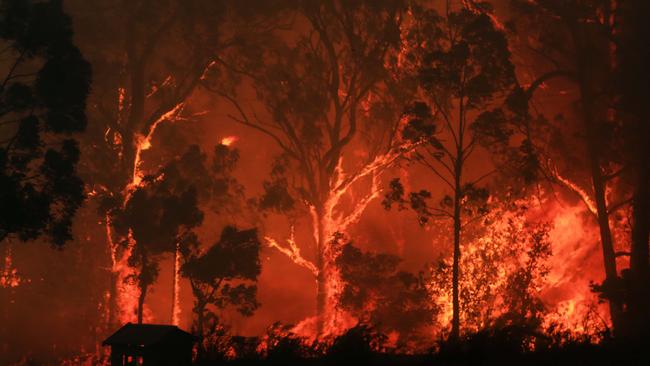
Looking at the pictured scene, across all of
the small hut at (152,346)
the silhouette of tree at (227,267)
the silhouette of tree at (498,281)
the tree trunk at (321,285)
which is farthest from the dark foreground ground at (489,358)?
the tree trunk at (321,285)

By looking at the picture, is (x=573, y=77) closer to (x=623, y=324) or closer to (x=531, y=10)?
(x=531, y=10)

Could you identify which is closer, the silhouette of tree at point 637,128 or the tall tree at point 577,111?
the silhouette of tree at point 637,128

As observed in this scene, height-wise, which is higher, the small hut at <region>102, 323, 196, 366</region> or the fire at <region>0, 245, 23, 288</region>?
the fire at <region>0, 245, 23, 288</region>

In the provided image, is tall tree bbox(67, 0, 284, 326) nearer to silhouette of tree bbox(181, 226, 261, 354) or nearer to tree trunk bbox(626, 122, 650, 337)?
silhouette of tree bbox(181, 226, 261, 354)

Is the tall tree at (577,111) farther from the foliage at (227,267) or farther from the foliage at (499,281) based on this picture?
the foliage at (227,267)

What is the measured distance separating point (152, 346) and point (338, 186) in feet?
65.9

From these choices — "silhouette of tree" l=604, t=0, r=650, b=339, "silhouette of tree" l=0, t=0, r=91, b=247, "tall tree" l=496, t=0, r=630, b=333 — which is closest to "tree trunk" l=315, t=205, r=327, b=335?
"tall tree" l=496, t=0, r=630, b=333

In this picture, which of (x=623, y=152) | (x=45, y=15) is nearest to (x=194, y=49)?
(x=45, y=15)

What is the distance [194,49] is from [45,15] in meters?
15.2

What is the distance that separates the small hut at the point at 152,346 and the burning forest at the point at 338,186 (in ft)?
0.16

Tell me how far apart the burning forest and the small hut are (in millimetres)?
49

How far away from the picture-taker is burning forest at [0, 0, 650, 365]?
21.1 metres

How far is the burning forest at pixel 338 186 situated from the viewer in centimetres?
2114

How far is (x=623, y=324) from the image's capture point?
22.8 meters
